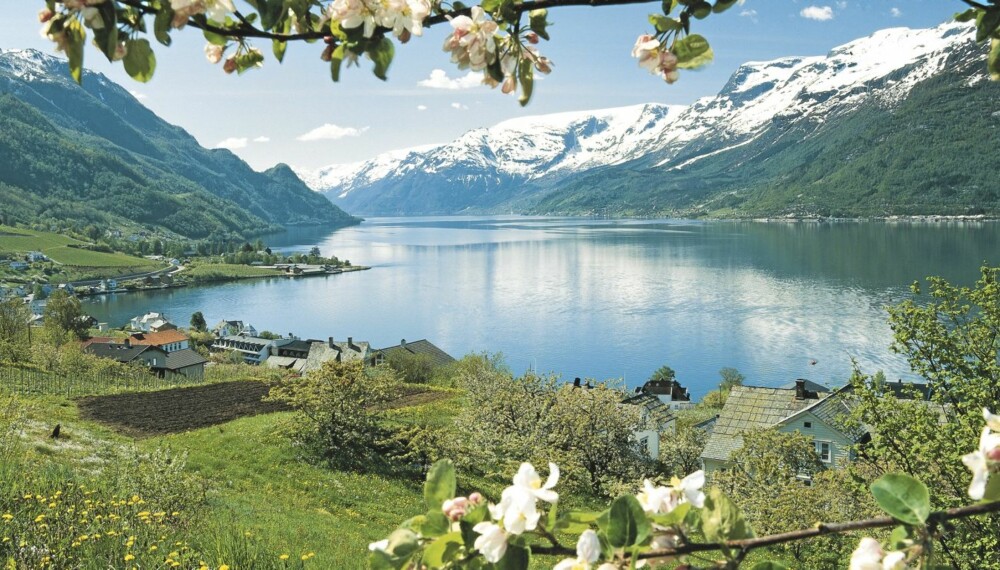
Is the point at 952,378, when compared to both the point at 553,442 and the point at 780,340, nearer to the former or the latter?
the point at 553,442

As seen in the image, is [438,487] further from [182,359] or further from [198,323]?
[198,323]

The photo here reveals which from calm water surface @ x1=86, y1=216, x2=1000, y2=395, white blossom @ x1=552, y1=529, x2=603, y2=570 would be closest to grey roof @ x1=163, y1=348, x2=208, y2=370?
calm water surface @ x1=86, y1=216, x2=1000, y2=395

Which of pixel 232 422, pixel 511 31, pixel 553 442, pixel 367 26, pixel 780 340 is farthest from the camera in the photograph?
pixel 780 340

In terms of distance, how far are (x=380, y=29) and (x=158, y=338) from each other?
78.4m

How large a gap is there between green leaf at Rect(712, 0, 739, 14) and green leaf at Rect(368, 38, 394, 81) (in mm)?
801

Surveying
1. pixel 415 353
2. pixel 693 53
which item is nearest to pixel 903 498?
pixel 693 53

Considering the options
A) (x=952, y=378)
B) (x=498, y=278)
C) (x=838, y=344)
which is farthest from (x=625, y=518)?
(x=498, y=278)

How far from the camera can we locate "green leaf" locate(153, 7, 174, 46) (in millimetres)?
1438

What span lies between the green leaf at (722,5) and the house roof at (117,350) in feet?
222

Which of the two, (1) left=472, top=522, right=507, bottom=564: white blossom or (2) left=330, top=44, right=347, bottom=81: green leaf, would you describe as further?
(2) left=330, top=44, right=347, bottom=81: green leaf

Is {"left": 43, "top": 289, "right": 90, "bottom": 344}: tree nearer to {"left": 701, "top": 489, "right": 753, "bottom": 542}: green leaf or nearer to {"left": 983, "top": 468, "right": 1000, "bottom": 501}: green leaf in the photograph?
{"left": 701, "top": 489, "right": 753, "bottom": 542}: green leaf

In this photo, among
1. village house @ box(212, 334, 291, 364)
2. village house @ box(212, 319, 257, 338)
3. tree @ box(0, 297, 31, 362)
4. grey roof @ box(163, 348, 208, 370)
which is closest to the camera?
tree @ box(0, 297, 31, 362)

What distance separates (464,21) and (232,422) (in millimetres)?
25776

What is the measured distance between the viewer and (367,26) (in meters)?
1.47
